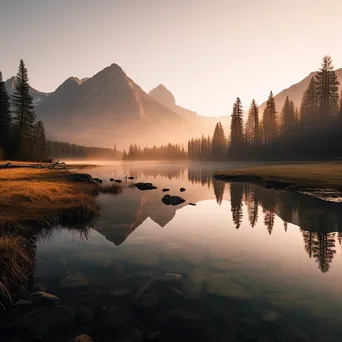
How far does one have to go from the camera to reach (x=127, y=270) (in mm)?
10125

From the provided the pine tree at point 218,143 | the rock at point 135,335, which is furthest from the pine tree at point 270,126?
the rock at point 135,335

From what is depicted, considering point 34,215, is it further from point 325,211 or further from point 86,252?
point 325,211

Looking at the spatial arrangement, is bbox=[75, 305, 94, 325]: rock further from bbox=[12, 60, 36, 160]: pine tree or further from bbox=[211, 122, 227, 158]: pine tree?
bbox=[211, 122, 227, 158]: pine tree

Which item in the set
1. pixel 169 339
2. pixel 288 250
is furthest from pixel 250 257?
pixel 169 339

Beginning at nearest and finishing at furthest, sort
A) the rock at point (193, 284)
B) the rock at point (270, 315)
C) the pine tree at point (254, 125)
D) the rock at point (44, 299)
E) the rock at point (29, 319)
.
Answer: the rock at point (29, 319) → the rock at point (270, 315) → the rock at point (44, 299) → the rock at point (193, 284) → the pine tree at point (254, 125)

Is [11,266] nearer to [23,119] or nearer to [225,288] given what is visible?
[225,288]

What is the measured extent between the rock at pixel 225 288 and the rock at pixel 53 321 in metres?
4.31

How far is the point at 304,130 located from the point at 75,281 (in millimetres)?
93807

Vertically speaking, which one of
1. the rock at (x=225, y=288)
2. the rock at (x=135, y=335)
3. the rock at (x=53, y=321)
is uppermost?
the rock at (x=53, y=321)

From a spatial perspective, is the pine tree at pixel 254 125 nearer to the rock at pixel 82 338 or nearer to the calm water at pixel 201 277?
the calm water at pixel 201 277

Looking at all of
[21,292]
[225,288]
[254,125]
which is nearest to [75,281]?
[21,292]

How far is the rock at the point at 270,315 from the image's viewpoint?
276 inches

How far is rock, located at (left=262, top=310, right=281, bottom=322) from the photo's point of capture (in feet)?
23.0

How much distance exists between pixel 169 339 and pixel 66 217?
44.1ft
